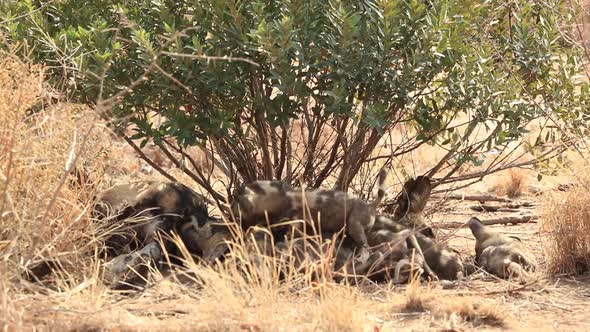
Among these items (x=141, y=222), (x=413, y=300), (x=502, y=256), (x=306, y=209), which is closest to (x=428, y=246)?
(x=502, y=256)

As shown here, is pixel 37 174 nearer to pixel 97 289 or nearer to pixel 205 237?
pixel 97 289

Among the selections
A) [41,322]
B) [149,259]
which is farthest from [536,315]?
[41,322]

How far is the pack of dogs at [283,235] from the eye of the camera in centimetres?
656

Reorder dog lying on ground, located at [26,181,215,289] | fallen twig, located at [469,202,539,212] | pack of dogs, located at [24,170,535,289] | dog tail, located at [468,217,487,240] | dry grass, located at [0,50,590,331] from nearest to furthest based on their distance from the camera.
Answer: dry grass, located at [0,50,590,331], dog lying on ground, located at [26,181,215,289], pack of dogs, located at [24,170,535,289], dog tail, located at [468,217,487,240], fallen twig, located at [469,202,539,212]

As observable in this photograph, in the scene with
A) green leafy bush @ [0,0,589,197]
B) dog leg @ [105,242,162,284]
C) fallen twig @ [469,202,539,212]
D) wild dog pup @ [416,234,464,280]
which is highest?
green leafy bush @ [0,0,589,197]

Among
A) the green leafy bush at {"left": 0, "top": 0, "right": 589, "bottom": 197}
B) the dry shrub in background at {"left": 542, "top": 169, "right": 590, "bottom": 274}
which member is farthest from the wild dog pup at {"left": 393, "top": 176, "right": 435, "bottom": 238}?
the dry shrub in background at {"left": 542, "top": 169, "right": 590, "bottom": 274}

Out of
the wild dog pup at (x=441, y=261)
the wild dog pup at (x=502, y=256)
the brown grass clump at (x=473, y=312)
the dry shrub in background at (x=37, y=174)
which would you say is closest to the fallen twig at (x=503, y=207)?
the wild dog pup at (x=502, y=256)

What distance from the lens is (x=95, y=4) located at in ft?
25.5

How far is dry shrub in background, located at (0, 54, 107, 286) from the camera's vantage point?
17.2 feet

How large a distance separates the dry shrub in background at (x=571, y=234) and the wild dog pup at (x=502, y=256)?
0.58 feet

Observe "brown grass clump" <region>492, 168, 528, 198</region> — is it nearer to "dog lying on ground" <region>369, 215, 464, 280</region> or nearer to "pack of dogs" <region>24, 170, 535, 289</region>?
"pack of dogs" <region>24, 170, 535, 289</region>

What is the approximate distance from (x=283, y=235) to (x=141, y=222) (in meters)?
0.96

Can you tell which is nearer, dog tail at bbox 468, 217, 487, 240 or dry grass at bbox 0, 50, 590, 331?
dry grass at bbox 0, 50, 590, 331

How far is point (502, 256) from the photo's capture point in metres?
6.98
